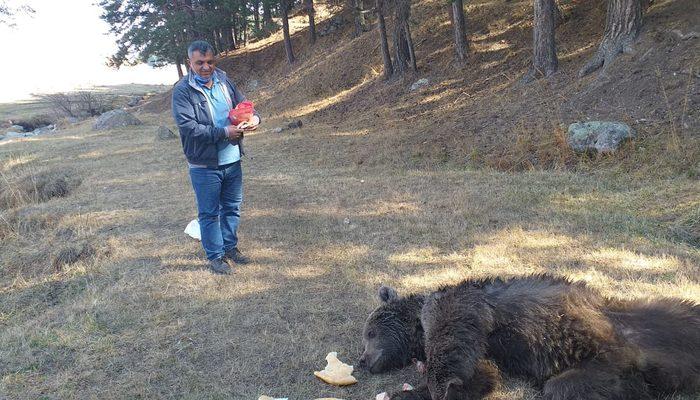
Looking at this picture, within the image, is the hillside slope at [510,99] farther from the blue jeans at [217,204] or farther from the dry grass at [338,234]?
the blue jeans at [217,204]

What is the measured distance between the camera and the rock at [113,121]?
897 inches

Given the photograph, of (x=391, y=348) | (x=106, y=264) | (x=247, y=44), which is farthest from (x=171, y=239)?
(x=247, y=44)

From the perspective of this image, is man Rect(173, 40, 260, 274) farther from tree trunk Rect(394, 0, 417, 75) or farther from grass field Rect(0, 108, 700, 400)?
tree trunk Rect(394, 0, 417, 75)

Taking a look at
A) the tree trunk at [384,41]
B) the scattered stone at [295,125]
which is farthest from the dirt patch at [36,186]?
the tree trunk at [384,41]

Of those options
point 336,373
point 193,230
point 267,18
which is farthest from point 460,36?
point 267,18

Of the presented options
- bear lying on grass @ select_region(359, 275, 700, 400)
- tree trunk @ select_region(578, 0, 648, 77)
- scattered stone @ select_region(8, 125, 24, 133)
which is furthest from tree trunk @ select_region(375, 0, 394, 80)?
scattered stone @ select_region(8, 125, 24, 133)

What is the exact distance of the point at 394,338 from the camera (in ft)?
11.9

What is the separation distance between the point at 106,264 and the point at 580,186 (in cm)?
636

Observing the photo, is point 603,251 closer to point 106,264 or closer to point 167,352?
point 167,352

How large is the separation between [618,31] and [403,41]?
8.17m

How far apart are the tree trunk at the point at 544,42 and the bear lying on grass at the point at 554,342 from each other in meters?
9.95

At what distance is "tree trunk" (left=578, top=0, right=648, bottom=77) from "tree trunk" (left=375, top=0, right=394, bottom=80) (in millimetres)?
8144

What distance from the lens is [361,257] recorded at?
559 cm

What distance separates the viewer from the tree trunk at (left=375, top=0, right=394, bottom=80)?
1750cm
